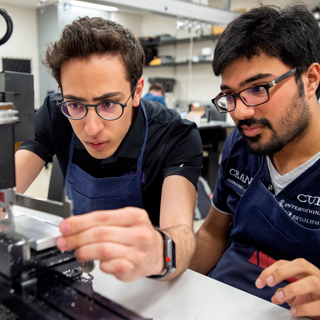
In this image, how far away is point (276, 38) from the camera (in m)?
1.06

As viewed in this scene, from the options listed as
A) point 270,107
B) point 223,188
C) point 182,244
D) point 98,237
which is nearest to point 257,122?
point 270,107

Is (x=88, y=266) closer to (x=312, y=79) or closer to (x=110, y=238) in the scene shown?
(x=110, y=238)

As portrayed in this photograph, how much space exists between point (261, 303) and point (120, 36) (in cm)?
Answer: 98

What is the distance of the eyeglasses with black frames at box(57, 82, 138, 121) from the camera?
3.61 feet

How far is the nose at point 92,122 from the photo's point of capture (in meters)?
1.08

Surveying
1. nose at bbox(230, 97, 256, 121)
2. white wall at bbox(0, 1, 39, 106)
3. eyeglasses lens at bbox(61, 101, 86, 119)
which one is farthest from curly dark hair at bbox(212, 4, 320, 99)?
white wall at bbox(0, 1, 39, 106)

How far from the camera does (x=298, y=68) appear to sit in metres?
1.09

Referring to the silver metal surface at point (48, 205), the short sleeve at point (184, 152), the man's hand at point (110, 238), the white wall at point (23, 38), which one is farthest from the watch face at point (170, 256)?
the white wall at point (23, 38)

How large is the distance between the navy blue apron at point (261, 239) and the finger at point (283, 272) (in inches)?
7.6

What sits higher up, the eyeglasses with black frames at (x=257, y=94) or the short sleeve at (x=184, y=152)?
the eyeglasses with black frames at (x=257, y=94)

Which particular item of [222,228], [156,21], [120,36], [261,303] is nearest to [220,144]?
[222,228]

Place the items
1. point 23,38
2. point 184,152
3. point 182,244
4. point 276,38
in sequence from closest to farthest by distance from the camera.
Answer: point 182,244
point 276,38
point 184,152
point 23,38

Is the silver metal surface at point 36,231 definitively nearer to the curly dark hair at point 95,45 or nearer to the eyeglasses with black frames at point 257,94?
the curly dark hair at point 95,45

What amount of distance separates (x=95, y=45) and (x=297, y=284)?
94cm
